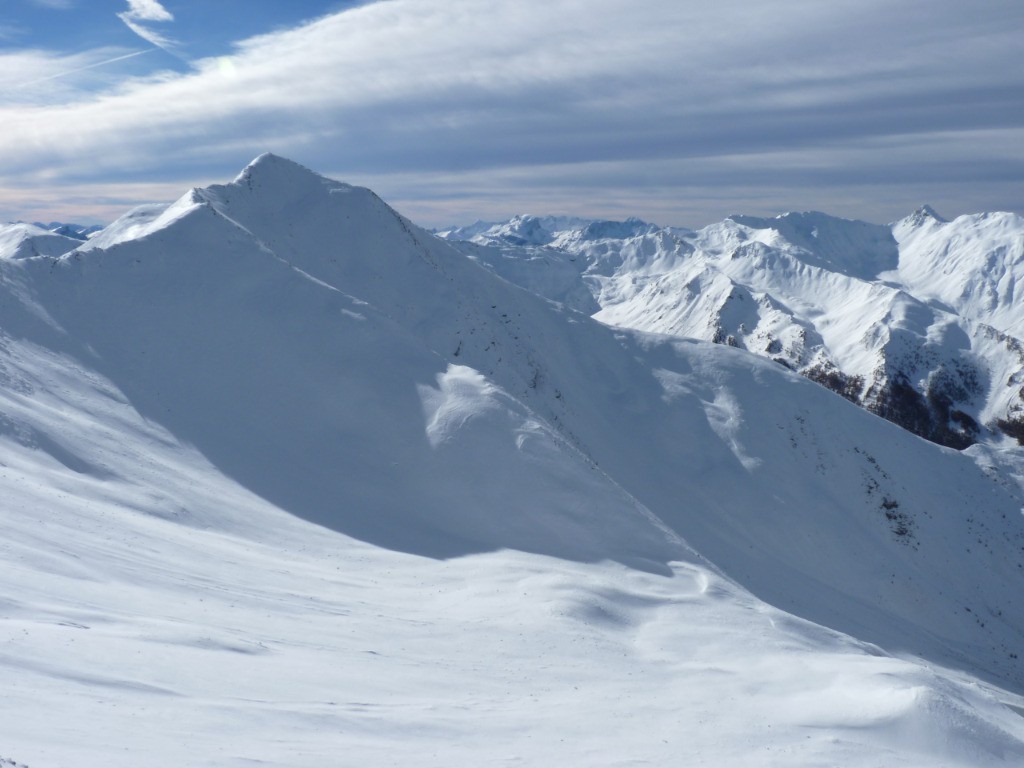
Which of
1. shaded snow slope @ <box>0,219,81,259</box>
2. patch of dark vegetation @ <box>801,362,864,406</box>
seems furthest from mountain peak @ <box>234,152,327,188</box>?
patch of dark vegetation @ <box>801,362,864,406</box>

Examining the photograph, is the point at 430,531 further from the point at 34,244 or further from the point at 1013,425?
the point at 34,244

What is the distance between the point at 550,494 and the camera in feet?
125

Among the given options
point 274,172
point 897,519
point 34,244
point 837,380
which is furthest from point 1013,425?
point 34,244

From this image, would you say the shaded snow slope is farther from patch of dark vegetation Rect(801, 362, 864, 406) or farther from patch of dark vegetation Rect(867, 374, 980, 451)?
patch of dark vegetation Rect(867, 374, 980, 451)

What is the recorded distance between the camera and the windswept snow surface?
15.2 meters

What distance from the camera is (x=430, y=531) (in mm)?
34000

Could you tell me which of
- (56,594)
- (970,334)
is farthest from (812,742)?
(970,334)

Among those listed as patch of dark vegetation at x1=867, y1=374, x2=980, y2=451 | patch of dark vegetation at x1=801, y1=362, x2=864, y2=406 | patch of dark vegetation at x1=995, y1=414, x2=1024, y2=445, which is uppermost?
patch of dark vegetation at x1=801, y1=362, x2=864, y2=406

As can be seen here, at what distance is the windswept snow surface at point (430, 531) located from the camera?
15.2m

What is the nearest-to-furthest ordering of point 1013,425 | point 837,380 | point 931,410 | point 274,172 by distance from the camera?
point 274,172, point 1013,425, point 931,410, point 837,380

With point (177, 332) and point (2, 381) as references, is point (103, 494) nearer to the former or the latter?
point (2, 381)

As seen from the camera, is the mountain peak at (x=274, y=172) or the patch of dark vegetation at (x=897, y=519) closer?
the patch of dark vegetation at (x=897, y=519)

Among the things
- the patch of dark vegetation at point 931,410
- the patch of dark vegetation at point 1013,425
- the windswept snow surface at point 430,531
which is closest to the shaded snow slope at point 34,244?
the windswept snow surface at point 430,531

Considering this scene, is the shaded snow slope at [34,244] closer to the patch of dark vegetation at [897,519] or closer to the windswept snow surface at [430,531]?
the windswept snow surface at [430,531]
